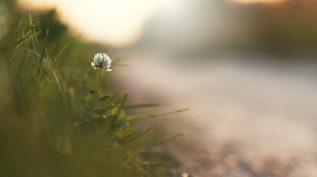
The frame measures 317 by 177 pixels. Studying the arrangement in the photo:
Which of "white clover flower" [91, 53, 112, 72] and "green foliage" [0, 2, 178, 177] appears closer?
"green foliage" [0, 2, 178, 177]

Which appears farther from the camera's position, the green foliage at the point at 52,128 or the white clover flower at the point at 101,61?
the white clover flower at the point at 101,61

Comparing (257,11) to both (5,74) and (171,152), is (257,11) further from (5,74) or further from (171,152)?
(5,74)

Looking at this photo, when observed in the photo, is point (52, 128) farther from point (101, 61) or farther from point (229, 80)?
point (229, 80)

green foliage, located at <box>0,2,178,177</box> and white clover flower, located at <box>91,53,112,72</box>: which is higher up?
white clover flower, located at <box>91,53,112,72</box>

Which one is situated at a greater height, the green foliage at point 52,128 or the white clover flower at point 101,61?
the white clover flower at point 101,61

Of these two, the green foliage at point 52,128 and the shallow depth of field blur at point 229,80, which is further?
the shallow depth of field blur at point 229,80
